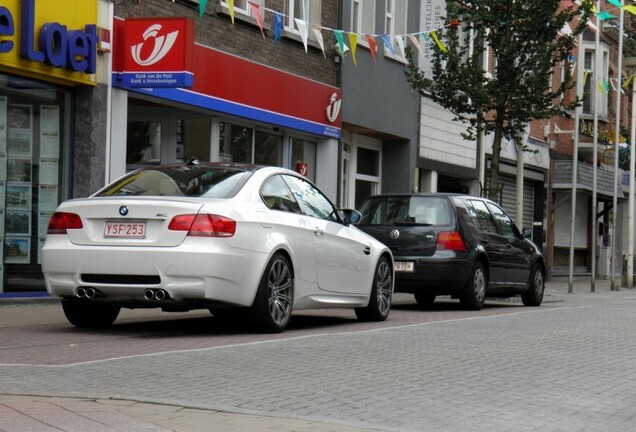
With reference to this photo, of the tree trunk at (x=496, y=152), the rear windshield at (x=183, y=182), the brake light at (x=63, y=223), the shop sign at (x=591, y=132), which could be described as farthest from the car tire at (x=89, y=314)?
the shop sign at (x=591, y=132)

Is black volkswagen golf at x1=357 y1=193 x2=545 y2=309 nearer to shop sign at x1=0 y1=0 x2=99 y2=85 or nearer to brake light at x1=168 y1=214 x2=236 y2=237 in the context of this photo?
shop sign at x1=0 y1=0 x2=99 y2=85

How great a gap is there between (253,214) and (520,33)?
44.0 ft

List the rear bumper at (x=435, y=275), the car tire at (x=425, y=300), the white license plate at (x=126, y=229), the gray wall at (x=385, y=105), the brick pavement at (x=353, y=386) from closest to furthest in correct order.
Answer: the brick pavement at (x=353, y=386) < the white license plate at (x=126, y=229) < the rear bumper at (x=435, y=275) < the car tire at (x=425, y=300) < the gray wall at (x=385, y=105)

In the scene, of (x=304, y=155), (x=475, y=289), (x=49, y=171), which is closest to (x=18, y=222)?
(x=49, y=171)

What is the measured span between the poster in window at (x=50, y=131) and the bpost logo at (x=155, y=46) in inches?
52.8

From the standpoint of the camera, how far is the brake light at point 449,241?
52.4 ft

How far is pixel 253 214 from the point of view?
34.2 ft

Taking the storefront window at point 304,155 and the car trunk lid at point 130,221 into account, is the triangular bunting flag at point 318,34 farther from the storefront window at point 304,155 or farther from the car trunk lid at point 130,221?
the car trunk lid at point 130,221

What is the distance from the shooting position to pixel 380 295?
43.3ft

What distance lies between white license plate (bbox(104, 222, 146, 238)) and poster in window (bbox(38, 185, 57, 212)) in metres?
5.74

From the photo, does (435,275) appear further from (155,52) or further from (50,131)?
(50,131)

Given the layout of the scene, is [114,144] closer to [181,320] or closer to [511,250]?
[181,320]

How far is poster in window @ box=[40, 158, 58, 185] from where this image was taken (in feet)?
51.5

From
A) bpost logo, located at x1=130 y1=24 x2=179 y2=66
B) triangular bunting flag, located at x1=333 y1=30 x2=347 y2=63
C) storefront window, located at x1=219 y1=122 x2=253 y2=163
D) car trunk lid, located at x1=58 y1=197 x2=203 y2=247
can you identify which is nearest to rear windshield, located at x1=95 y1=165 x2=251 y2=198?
car trunk lid, located at x1=58 y1=197 x2=203 y2=247
